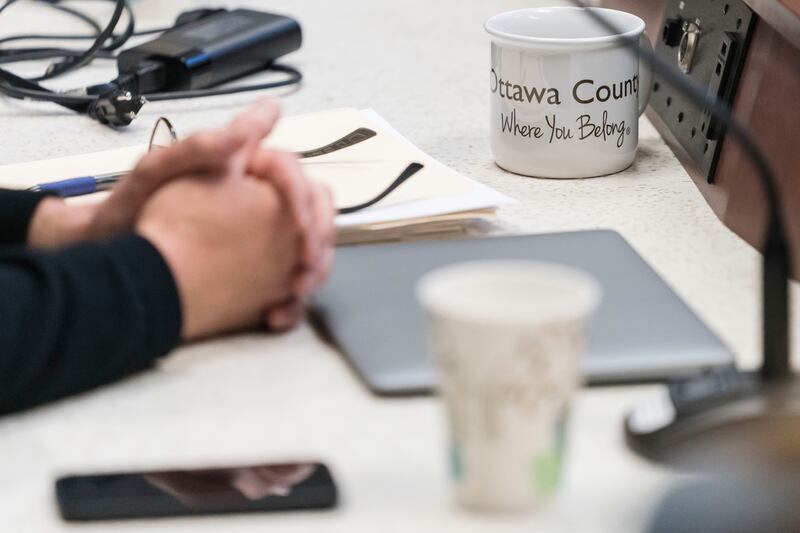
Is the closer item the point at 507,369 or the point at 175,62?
the point at 507,369

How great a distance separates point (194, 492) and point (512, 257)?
12.1 inches

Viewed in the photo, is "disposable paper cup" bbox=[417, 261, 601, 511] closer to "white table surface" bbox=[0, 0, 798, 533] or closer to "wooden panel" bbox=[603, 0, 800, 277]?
"white table surface" bbox=[0, 0, 798, 533]

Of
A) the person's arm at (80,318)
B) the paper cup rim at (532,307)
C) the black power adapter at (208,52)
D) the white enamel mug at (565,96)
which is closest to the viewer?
the paper cup rim at (532,307)

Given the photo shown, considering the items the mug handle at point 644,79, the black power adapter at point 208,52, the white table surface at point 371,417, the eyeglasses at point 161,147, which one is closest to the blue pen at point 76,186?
the eyeglasses at point 161,147

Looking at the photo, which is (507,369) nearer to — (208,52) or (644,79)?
(644,79)

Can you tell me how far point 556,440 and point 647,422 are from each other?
0.27 ft

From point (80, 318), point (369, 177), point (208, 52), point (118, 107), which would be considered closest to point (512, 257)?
point (369, 177)

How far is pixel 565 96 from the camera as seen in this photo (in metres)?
0.90

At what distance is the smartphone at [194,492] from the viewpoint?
48 centimetres

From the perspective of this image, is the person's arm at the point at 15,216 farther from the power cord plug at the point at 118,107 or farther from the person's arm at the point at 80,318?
the power cord plug at the point at 118,107

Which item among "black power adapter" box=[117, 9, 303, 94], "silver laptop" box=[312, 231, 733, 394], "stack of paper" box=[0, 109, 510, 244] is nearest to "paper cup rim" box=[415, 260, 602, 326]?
"silver laptop" box=[312, 231, 733, 394]

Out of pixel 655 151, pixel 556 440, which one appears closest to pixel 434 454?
pixel 556 440

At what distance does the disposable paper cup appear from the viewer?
43cm

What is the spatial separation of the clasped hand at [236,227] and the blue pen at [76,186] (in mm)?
198
